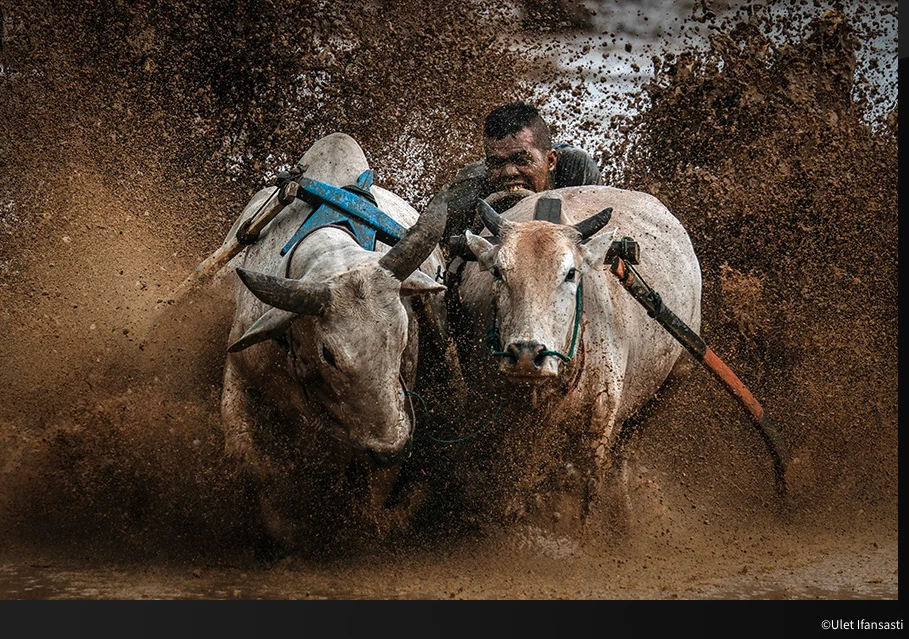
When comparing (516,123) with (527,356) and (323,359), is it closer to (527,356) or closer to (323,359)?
(527,356)

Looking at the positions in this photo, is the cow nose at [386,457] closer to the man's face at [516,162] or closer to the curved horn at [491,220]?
the curved horn at [491,220]

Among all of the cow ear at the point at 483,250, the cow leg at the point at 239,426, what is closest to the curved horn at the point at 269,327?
the cow leg at the point at 239,426

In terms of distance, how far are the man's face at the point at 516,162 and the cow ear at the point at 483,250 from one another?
1042 millimetres

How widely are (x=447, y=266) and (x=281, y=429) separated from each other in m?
1.25

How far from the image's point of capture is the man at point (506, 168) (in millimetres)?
5777

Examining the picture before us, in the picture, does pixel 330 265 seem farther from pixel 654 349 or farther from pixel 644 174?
pixel 644 174

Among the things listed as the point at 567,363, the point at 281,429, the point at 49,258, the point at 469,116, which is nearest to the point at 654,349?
the point at 567,363

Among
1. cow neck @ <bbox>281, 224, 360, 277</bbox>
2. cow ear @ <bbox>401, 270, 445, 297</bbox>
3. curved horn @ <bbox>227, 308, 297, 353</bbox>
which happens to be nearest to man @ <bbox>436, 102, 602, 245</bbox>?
cow neck @ <bbox>281, 224, 360, 277</bbox>

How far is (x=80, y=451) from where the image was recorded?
5.45 m

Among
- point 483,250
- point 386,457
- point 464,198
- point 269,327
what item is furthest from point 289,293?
point 464,198

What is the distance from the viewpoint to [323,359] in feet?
13.9

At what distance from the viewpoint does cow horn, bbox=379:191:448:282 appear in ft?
14.0

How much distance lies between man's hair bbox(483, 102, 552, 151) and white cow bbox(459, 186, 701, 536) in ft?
1.11

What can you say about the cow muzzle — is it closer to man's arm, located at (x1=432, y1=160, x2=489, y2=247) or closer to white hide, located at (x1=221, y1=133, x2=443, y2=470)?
white hide, located at (x1=221, y1=133, x2=443, y2=470)
